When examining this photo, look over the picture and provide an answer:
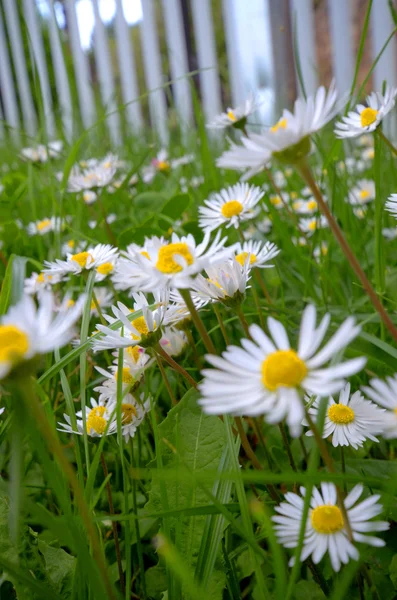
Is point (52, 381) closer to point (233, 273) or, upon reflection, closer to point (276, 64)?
point (233, 273)

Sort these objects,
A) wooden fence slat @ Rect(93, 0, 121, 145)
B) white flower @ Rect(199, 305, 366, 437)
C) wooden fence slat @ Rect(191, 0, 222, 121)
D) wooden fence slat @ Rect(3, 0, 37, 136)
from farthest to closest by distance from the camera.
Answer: wooden fence slat @ Rect(3, 0, 37, 136) < wooden fence slat @ Rect(93, 0, 121, 145) < wooden fence slat @ Rect(191, 0, 222, 121) < white flower @ Rect(199, 305, 366, 437)

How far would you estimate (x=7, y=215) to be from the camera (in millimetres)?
869

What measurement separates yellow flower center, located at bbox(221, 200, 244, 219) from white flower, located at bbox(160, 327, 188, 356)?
143mm

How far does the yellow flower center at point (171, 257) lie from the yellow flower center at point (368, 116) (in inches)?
8.3

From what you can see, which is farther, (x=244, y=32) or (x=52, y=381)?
(x=244, y=32)

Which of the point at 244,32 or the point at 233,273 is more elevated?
the point at 244,32

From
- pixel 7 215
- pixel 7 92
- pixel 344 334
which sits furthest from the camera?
pixel 7 92

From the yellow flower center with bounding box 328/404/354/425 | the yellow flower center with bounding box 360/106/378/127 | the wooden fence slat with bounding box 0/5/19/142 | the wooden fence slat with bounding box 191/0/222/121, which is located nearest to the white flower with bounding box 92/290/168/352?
the yellow flower center with bounding box 328/404/354/425

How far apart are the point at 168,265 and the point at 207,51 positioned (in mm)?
2126

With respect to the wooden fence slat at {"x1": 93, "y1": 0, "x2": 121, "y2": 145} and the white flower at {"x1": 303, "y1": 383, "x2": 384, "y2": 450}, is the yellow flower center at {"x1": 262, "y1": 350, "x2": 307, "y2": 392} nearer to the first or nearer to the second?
the white flower at {"x1": 303, "y1": 383, "x2": 384, "y2": 450}

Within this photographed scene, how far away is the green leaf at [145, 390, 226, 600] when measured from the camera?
0.96 ft

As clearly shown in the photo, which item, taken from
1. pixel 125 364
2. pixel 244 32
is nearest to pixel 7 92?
pixel 244 32

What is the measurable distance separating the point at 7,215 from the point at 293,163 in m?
0.73

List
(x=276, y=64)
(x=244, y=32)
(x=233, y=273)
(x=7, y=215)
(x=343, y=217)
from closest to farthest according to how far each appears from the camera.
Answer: (x=233, y=273), (x=343, y=217), (x=7, y=215), (x=276, y=64), (x=244, y=32)
